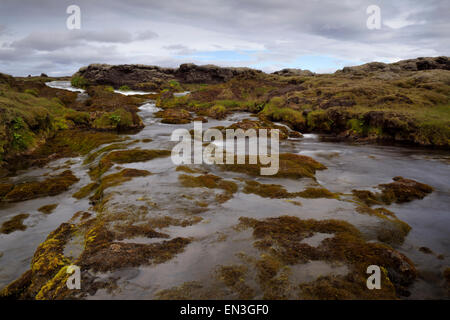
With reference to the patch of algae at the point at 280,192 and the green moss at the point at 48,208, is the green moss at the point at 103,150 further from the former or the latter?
the patch of algae at the point at 280,192

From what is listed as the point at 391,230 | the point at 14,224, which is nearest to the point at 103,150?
the point at 14,224

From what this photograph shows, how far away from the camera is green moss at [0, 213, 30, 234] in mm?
7519

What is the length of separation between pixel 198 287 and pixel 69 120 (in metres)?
25.5

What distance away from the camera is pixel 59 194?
10.1m

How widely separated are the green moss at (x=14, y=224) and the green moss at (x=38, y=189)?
169 cm

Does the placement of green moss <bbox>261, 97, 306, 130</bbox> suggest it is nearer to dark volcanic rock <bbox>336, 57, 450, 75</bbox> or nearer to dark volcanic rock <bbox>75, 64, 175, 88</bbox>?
dark volcanic rock <bbox>336, 57, 450, 75</bbox>

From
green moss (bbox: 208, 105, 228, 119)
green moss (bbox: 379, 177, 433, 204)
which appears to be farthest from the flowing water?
green moss (bbox: 208, 105, 228, 119)

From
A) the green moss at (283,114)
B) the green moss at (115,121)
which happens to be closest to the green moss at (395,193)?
the green moss at (283,114)

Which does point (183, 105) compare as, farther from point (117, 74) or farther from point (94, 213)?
point (117, 74)

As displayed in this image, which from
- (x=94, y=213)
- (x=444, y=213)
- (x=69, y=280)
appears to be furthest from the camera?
(x=444, y=213)

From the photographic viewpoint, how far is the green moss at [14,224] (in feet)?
24.7

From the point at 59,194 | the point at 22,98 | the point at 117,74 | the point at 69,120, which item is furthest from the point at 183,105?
the point at 117,74

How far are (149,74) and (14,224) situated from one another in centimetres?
8200
